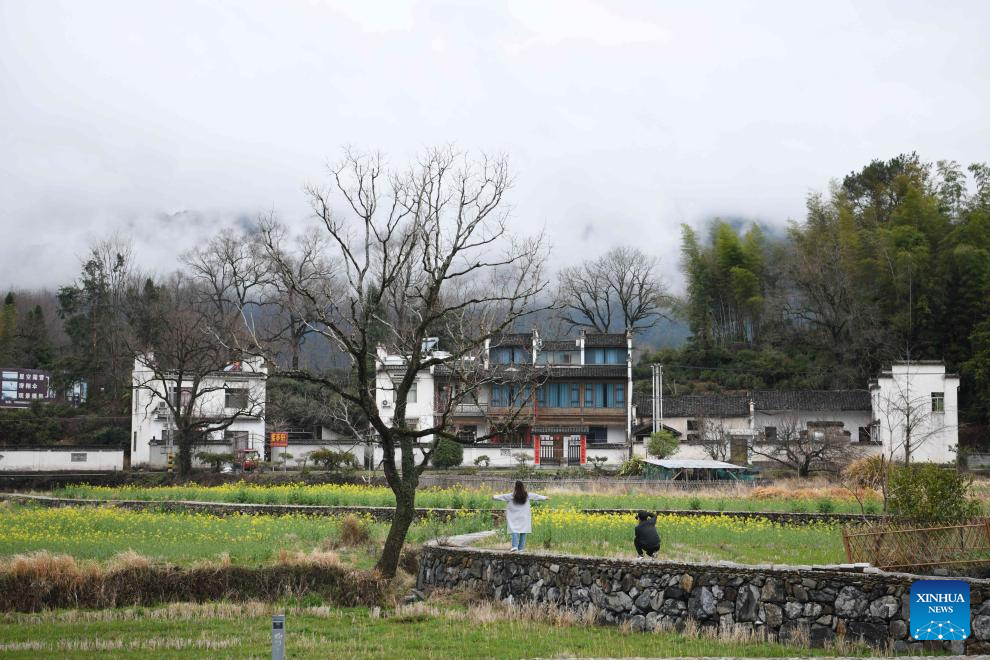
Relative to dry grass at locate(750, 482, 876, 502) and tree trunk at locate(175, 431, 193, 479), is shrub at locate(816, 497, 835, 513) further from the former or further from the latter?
tree trunk at locate(175, 431, 193, 479)

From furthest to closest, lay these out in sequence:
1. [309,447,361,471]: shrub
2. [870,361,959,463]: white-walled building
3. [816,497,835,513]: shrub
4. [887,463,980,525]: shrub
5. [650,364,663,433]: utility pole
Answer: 1. [650,364,663,433]: utility pole
2. [870,361,959,463]: white-walled building
3. [309,447,361,471]: shrub
4. [816,497,835,513]: shrub
5. [887,463,980,525]: shrub

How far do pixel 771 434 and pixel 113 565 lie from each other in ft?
135

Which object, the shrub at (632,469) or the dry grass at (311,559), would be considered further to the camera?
the shrub at (632,469)

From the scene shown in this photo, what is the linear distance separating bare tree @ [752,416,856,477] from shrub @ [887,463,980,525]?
75.7 feet

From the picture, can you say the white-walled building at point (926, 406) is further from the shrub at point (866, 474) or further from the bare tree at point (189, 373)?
the bare tree at point (189, 373)

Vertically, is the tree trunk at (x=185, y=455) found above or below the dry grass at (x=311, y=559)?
above

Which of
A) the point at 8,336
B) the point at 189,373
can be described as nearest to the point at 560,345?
the point at 189,373

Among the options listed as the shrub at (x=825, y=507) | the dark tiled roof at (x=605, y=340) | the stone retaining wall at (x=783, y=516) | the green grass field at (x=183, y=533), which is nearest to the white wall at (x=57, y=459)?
the green grass field at (x=183, y=533)

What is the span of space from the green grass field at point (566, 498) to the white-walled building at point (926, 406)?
19.0 metres

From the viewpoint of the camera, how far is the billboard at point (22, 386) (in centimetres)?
6600

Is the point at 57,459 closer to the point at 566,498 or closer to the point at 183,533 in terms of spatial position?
the point at 183,533

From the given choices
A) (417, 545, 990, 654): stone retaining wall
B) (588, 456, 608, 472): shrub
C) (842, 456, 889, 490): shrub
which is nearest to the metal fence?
(417, 545, 990, 654): stone retaining wall

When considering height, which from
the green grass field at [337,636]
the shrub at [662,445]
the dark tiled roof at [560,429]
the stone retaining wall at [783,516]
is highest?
the dark tiled roof at [560,429]

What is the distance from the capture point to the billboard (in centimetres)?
6600
